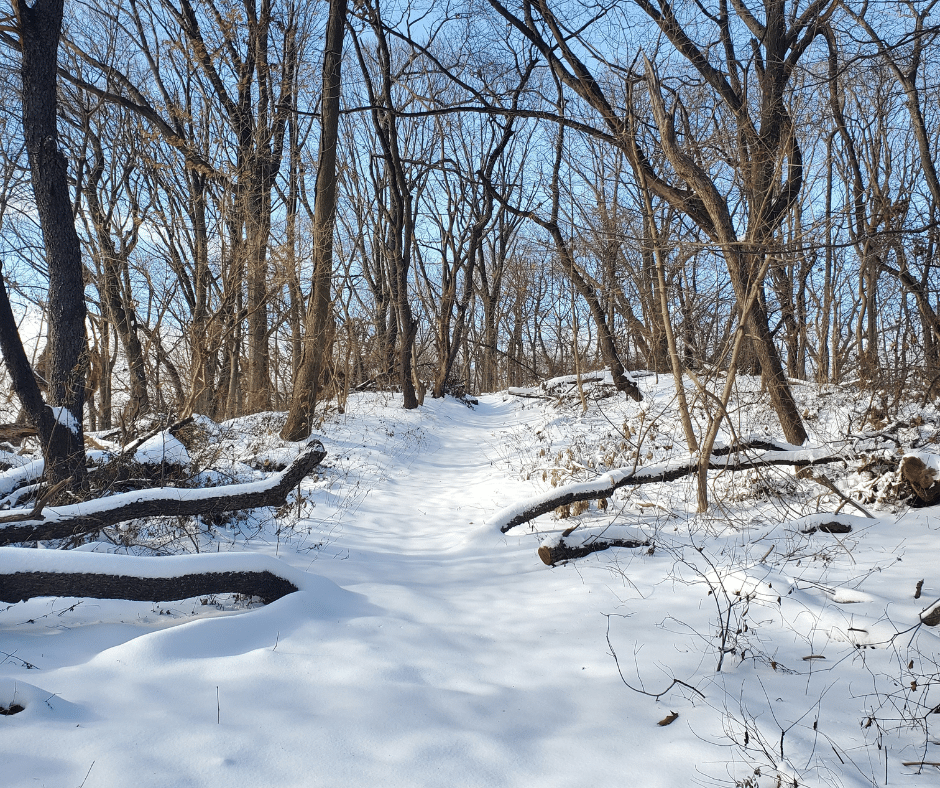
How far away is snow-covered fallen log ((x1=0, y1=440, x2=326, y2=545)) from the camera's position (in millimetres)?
3365

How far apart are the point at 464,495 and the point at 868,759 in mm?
5886

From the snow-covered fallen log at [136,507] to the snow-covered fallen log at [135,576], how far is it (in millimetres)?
676

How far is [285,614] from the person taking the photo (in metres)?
3.16

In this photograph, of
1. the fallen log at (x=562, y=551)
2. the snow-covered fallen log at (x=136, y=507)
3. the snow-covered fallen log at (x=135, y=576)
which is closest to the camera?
the snow-covered fallen log at (x=135, y=576)

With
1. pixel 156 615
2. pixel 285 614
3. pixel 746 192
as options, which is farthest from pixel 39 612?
pixel 746 192

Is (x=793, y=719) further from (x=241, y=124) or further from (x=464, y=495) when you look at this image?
(x=241, y=124)

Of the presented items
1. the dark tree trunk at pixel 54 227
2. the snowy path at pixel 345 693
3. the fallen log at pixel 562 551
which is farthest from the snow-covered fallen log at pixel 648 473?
the dark tree trunk at pixel 54 227

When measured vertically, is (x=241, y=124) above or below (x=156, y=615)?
above

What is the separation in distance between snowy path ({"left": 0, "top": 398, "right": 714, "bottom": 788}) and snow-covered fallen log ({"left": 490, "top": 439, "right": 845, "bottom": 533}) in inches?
38.1

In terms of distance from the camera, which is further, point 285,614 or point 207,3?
point 207,3

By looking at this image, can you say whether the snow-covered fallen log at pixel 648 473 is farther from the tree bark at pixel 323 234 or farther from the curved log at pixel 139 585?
the tree bark at pixel 323 234

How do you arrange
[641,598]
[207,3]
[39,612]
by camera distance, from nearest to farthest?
[39,612]
[641,598]
[207,3]

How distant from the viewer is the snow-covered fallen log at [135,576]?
9.04 ft

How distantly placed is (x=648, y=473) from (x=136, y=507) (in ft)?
13.4
